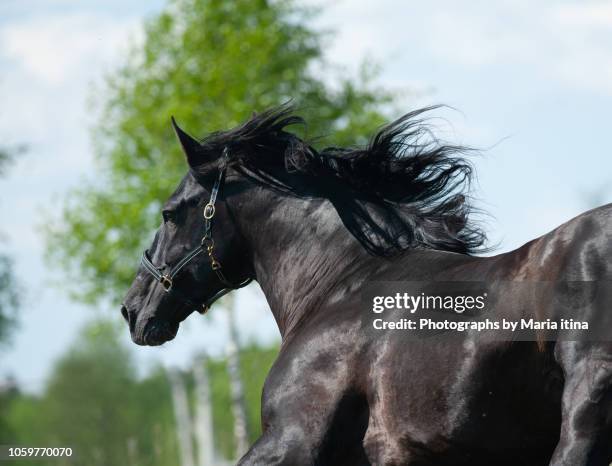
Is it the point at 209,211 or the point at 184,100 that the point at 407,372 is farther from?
the point at 184,100

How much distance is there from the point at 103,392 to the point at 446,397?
16528mm

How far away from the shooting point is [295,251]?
5777 millimetres

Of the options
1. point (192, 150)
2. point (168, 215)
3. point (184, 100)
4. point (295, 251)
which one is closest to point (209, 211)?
point (168, 215)

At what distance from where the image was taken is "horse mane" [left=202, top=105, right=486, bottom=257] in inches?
216

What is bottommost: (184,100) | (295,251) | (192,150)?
(295,251)

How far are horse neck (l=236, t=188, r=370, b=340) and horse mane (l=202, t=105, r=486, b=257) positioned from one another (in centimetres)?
8

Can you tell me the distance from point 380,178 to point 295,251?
0.65m

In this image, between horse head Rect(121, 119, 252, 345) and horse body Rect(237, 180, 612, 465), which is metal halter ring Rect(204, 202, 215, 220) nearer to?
horse head Rect(121, 119, 252, 345)

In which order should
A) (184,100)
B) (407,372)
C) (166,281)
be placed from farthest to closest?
(184,100), (166,281), (407,372)

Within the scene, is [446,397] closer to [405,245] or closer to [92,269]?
[405,245]

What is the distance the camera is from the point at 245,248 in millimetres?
5945

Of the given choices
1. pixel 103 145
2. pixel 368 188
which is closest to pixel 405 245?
pixel 368 188

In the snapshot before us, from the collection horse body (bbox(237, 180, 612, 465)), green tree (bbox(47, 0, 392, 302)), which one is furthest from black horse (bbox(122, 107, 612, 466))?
green tree (bbox(47, 0, 392, 302))

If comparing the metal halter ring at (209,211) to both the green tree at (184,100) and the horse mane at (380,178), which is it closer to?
the horse mane at (380,178)
